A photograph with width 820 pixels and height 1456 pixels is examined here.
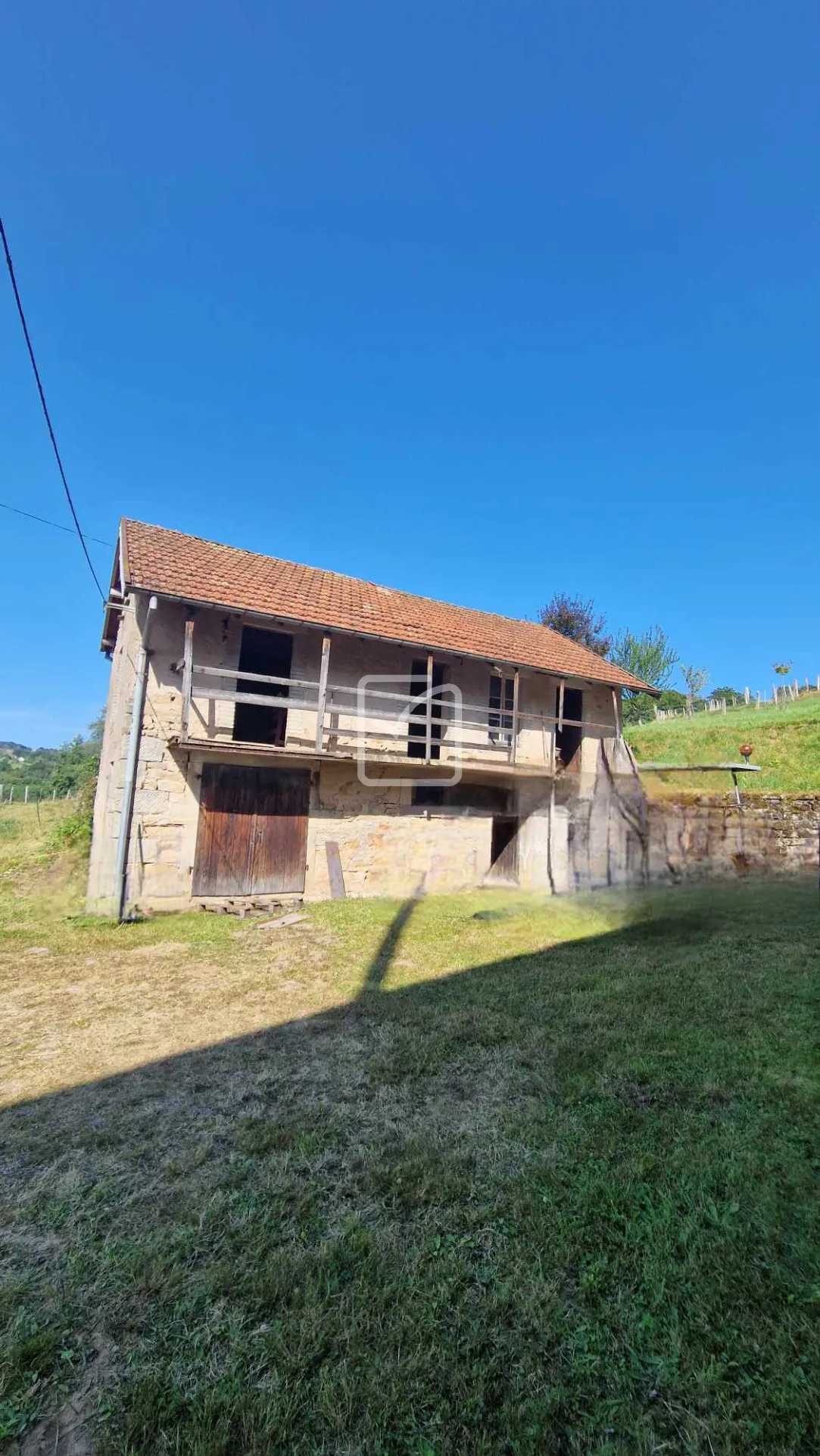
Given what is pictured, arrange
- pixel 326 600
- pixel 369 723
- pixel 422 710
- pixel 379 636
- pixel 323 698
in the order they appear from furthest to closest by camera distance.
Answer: pixel 422 710, pixel 326 600, pixel 369 723, pixel 379 636, pixel 323 698

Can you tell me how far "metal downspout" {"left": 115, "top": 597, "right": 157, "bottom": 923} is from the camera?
888 cm

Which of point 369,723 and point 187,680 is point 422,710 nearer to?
point 369,723

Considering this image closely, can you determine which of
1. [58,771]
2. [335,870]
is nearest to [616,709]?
[335,870]

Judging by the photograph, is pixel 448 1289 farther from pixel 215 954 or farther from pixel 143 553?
pixel 143 553

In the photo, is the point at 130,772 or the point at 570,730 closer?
the point at 130,772

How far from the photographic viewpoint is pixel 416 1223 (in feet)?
8.70

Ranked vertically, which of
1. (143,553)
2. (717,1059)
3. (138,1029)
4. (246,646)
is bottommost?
(138,1029)

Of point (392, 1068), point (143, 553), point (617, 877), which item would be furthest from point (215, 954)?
point (617, 877)

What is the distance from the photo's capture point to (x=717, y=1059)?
4.06m

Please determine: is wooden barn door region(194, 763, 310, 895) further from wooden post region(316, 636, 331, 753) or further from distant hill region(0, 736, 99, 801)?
distant hill region(0, 736, 99, 801)

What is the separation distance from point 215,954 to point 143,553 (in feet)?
24.0

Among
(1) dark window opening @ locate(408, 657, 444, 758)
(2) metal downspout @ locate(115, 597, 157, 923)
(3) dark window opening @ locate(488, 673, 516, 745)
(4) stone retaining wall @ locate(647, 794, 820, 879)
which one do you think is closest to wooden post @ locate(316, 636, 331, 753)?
(1) dark window opening @ locate(408, 657, 444, 758)

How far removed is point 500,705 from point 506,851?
3.67m

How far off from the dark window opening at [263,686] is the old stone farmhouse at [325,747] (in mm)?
50
